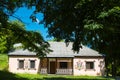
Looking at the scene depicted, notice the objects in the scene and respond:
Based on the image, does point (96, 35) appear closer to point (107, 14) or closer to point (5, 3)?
point (107, 14)

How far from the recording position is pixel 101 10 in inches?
1078

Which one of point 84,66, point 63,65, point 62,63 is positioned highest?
point 62,63

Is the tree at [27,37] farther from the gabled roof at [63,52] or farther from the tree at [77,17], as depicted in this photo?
the gabled roof at [63,52]

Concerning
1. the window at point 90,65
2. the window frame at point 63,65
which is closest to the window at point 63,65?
the window frame at point 63,65

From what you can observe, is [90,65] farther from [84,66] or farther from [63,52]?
[63,52]

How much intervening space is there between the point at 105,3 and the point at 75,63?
27600 millimetres

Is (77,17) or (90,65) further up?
(77,17)

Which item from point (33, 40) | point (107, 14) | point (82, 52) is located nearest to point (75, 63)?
point (82, 52)

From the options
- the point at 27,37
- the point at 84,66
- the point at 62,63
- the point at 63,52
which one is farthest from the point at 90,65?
the point at 27,37

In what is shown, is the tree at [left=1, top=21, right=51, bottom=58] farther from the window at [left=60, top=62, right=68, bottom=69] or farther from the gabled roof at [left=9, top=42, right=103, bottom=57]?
the window at [left=60, top=62, right=68, bottom=69]

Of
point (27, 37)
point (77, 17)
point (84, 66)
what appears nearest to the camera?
point (77, 17)

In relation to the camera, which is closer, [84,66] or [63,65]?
[84,66]

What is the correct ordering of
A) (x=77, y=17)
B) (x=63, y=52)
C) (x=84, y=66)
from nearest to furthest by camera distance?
(x=77, y=17) → (x=84, y=66) → (x=63, y=52)

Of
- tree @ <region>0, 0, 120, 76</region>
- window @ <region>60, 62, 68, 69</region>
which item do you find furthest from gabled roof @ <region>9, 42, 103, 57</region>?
tree @ <region>0, 0, 120, 76</region>
